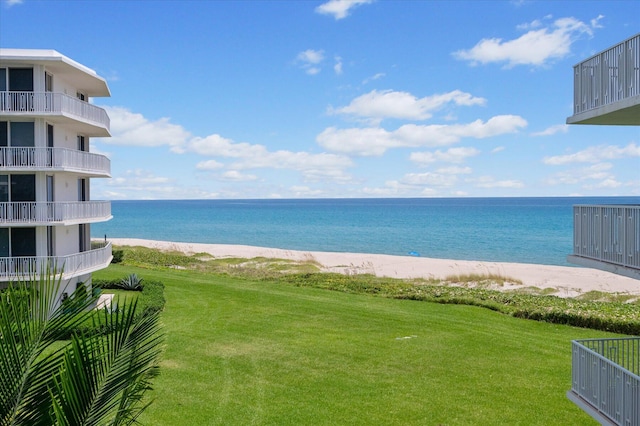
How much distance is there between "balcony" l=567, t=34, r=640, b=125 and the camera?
10547 mm

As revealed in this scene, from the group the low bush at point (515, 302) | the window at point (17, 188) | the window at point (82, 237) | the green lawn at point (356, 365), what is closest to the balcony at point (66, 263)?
the window at point (82, 237)

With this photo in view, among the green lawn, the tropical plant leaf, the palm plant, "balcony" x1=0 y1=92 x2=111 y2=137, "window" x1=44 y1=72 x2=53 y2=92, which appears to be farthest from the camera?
"window" x1=44 y1=72 x2=53 y2=92

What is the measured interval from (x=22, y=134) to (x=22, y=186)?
7.32 feet

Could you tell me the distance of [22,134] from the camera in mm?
24828

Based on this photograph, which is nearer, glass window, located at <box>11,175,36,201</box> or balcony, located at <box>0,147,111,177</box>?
balcony, located at <box>0,147,111,177</box>

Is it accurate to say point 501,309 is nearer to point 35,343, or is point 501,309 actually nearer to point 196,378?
point 196,378

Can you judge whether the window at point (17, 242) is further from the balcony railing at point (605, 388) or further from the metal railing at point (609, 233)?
the balcony railing at point (605, 388)

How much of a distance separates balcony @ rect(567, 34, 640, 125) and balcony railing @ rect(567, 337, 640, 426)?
181 inches

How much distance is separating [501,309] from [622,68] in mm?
18829

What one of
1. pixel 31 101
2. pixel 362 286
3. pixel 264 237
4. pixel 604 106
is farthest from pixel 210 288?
pixel 264 237

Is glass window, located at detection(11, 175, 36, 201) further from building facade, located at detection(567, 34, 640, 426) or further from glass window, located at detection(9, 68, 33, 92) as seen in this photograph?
building facade, located at detection(567, 34, 640, 426)

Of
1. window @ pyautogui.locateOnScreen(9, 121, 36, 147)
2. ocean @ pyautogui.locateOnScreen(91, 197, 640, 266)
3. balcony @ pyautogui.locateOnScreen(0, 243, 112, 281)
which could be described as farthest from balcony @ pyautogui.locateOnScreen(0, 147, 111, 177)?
ocean @ pyautogui.locateOnScreen(91, 197, 640, 266)

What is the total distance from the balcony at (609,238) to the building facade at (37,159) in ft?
64.3

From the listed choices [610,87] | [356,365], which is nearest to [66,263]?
[356,365]
